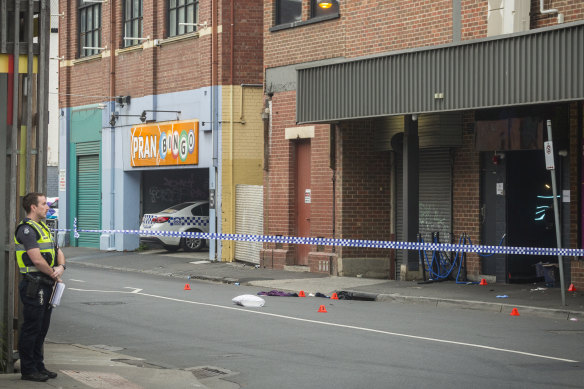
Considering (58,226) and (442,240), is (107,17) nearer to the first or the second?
(58,226)

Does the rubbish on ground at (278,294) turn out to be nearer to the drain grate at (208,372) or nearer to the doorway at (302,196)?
the doorway at (302,196)

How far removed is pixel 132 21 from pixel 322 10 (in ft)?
32.8

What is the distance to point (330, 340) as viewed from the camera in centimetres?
1230

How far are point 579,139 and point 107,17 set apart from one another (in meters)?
18.7

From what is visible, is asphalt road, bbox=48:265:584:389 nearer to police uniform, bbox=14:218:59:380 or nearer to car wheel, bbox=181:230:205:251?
police uniform, bbox=14:218:59:380

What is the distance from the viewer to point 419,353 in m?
11.2

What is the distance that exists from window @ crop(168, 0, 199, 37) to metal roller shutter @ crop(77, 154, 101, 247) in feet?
19.9

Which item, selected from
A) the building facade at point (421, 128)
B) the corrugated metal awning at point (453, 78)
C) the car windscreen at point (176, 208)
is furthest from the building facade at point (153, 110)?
the corrugated metal awning at point (453, 78)

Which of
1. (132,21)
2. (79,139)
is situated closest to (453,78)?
(132,21)

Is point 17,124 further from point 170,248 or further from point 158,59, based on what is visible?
point 170,248

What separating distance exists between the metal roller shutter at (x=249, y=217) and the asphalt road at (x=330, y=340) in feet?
24.4

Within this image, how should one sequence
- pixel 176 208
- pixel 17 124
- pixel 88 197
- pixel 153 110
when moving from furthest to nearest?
pixel 88 197, pixel 176 208, pixel 153 110, pixel 17 124

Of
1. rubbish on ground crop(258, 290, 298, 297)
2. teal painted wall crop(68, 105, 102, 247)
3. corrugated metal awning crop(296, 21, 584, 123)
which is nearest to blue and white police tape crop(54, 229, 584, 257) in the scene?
rubbish on ground crop(258, 290, 298, 297)

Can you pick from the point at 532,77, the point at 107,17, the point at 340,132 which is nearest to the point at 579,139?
the point at 532,77
